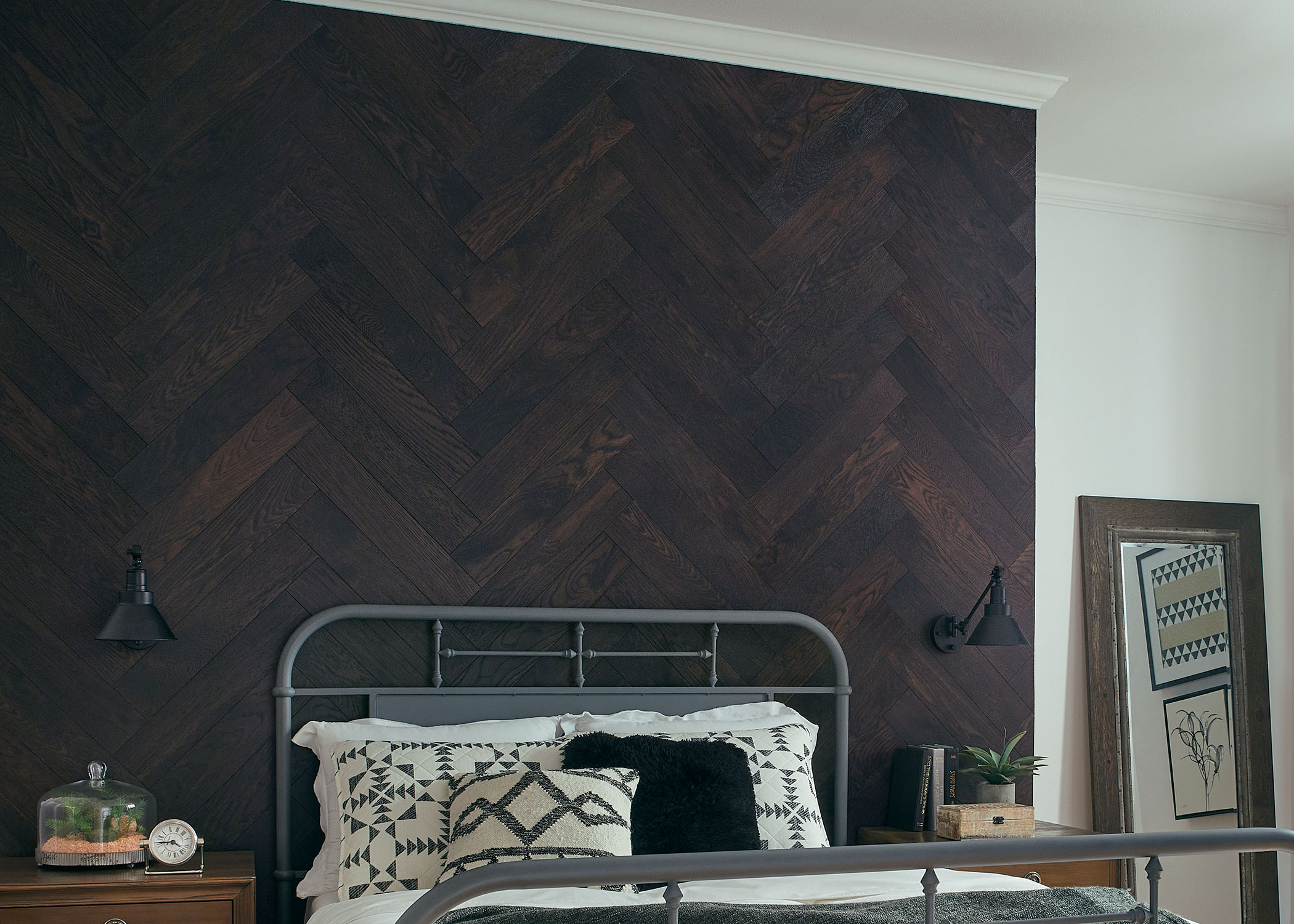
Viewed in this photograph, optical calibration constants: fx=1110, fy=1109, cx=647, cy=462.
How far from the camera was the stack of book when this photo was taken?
3.26m

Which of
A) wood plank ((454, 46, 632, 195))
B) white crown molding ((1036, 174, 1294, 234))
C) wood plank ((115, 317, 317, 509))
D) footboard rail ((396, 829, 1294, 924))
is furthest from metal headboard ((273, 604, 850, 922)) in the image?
white crown molding ((1036, 174, 1294, 234))

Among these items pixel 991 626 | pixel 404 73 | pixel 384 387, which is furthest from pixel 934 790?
pixel 404 73

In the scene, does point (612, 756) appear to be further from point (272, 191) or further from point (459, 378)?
point (272, 191)

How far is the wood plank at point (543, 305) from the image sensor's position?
3.20 m

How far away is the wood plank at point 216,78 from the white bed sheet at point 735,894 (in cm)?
202

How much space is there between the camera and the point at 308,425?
3057 millimetres

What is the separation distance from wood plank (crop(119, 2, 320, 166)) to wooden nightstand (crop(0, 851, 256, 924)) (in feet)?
5.97

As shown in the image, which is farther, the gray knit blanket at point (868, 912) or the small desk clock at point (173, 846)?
the small desk clock at point (173, 846)

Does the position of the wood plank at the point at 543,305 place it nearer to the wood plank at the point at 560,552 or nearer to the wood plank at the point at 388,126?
the wood plank at the point at 388,126

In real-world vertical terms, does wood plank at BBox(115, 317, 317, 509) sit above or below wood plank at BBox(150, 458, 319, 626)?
above

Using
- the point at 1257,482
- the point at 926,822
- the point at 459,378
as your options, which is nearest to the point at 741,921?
the point at 926,822

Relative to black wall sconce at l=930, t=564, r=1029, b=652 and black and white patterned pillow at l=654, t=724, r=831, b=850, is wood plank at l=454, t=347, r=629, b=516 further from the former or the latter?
black wall sconce at l=930, t=564, r=1029, b=652

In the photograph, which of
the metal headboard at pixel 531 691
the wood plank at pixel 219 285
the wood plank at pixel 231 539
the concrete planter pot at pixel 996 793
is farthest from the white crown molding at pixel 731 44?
the concrete planter pot at pixel 996 793

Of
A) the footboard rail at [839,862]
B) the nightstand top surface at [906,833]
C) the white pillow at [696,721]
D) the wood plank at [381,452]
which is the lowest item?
the nightstand top surface at [906,833]
